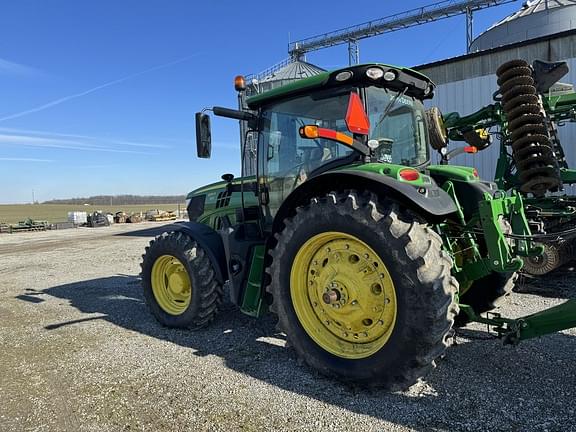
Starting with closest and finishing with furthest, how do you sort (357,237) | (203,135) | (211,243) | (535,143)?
(357,237), (203,135), (211,243), (535,143)

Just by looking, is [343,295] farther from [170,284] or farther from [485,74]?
[485,74]

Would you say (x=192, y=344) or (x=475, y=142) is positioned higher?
(x=475, y=142)

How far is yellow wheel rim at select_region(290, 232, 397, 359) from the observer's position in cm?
333

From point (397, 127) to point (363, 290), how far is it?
1598 millimetres

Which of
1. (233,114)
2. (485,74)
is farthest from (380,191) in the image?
(485,74)

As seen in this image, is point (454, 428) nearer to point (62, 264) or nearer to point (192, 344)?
point (192, 344)

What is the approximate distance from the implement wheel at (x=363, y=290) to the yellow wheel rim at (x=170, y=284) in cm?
172

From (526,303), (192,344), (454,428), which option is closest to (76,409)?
(192,344)

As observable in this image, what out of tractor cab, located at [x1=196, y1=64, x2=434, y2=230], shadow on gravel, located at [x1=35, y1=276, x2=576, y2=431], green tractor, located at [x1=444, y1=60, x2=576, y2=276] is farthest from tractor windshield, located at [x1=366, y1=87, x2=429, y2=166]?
shadow on gravel, located at [x1=35, y1=276, x2=576, y2=431]

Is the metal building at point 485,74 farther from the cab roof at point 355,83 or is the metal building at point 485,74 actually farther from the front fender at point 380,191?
the front fender at point 380,191

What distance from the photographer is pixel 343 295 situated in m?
3.49

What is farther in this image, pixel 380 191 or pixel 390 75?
pixel 390 75

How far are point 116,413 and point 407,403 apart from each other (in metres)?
2.11

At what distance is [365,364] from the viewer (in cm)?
328
